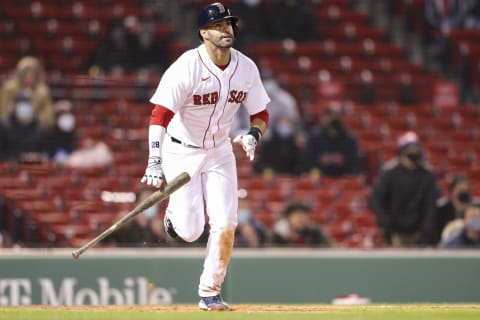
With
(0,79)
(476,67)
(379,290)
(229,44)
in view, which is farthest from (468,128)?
(229,44)

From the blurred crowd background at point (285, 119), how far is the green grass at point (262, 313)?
10.7 feet

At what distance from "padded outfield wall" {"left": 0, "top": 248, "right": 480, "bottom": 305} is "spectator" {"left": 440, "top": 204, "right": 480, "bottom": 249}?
0.67 feet

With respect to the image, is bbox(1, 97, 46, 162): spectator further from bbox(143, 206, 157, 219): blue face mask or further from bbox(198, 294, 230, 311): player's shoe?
bbox(198, 294, 230, 311): player's shoe

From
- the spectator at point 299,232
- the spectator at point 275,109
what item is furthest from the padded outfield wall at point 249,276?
the spectator at point 275,109

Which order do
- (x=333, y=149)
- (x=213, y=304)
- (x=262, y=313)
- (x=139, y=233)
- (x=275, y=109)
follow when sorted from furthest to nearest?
1. (x=275, y=109)
2. (x=333, y=149)
3. (x=139, y=233)
4. (x=213, y=304)
5. (x=262, y=313)

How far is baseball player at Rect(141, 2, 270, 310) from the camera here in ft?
27.9

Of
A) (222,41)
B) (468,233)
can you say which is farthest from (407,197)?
(222,41)

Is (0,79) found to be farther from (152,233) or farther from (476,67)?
(476,67)

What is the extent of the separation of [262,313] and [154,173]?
116 cm

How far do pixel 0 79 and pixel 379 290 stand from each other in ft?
15.8

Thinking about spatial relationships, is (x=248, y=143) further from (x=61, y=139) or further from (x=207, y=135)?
(x=61, y=139)

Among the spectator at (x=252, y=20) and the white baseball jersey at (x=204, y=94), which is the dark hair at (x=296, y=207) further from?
the spectator at (x=252, y=20)

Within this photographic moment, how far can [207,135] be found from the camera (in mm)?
8766

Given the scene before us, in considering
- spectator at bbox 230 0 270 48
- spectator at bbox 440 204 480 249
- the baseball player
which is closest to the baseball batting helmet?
the baseball player
